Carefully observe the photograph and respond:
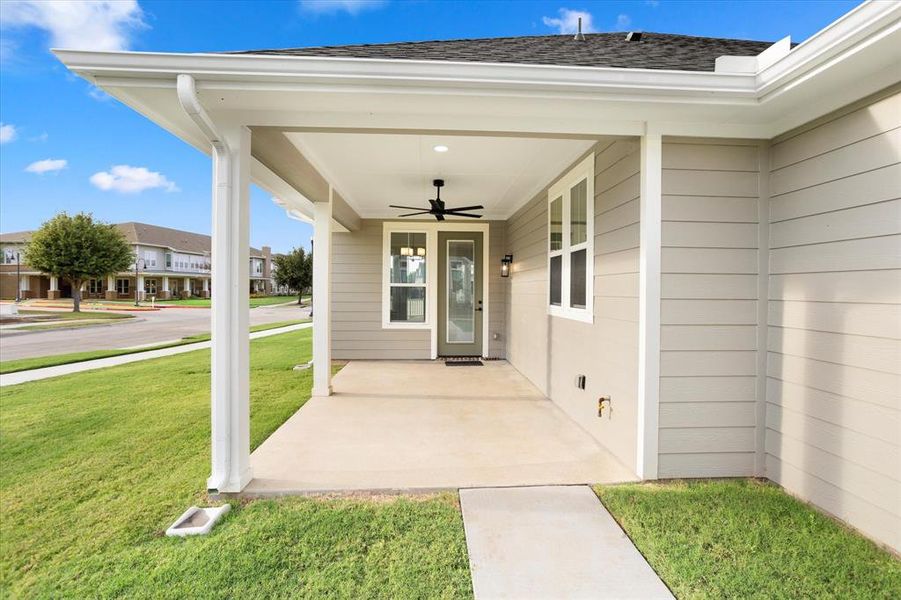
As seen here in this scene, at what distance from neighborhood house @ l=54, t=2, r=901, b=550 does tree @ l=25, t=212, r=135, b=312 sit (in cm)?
2107

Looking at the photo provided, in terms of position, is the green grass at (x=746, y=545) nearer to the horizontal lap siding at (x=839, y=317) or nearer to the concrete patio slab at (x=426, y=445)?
the horizontal lap siding at (x=839, y=317)

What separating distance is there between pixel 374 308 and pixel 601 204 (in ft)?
14.6

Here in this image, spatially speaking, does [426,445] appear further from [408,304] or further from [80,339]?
[80,339]

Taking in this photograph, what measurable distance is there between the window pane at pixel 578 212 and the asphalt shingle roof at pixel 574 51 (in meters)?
0.98

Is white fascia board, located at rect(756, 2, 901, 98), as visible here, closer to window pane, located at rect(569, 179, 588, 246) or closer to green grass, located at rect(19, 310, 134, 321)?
window pane, located at rect(569, 179, 588, 246)

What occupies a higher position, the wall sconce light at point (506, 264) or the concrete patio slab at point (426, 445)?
the wall sconce light at point (506, 264)

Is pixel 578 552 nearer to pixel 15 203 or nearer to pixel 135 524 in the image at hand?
pixel 135 524

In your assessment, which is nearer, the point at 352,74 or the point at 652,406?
the point at 352,74

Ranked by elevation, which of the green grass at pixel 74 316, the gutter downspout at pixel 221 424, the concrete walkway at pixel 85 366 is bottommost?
the concrete walkway at pixel 85 366

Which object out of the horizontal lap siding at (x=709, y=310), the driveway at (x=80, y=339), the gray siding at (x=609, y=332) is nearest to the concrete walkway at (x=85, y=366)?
the driveway at (x=80, y=339)

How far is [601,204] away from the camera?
3.07m

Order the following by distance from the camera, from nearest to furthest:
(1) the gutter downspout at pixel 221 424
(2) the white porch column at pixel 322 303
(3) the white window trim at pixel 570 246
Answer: (1) the gutter downspout at pixel 221 424 → (3) the white window trim at pixel 570 246 → (2) the white porch column at pixel 322 303

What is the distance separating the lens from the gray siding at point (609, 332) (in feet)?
8.52

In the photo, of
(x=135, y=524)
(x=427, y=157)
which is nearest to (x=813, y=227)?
(x=427, y=157)
